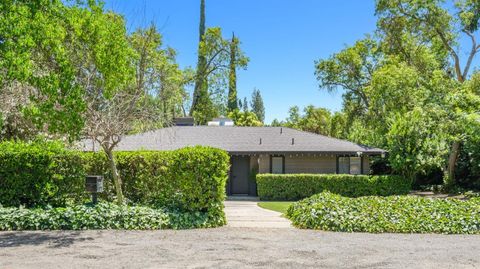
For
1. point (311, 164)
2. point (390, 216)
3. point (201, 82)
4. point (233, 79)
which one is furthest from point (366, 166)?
point (201, 82)

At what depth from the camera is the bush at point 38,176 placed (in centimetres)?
1269

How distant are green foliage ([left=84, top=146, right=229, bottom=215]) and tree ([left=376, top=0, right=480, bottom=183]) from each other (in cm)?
1756

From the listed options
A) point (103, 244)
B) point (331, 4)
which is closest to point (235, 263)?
point (103, 244)

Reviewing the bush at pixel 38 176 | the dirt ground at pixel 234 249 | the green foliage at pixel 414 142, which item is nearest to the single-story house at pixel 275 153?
the green foliage at pixel 414 142

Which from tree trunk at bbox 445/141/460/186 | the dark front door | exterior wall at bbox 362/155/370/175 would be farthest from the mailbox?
tree trunk at bbox 445/141/460/186

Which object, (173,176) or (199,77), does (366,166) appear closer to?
(173,176)

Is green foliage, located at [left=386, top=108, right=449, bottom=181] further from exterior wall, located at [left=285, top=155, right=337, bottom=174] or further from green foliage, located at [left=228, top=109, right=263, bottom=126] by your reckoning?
green foliage, located at [left=228, top=109, right=263, bottom=126]

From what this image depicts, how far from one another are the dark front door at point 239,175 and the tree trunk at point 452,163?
1130 centimetres

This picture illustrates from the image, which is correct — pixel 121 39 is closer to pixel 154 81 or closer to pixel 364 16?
pixel 154 81

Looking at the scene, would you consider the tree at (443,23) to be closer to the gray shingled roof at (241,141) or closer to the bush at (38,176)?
the gray shingled roof at (241,141)

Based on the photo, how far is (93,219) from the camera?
1130cm

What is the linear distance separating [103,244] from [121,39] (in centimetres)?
505

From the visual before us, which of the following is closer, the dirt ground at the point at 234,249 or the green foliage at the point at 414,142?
the dirt ground at the point at 234,249

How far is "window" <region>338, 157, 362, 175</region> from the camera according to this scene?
74.5ft
